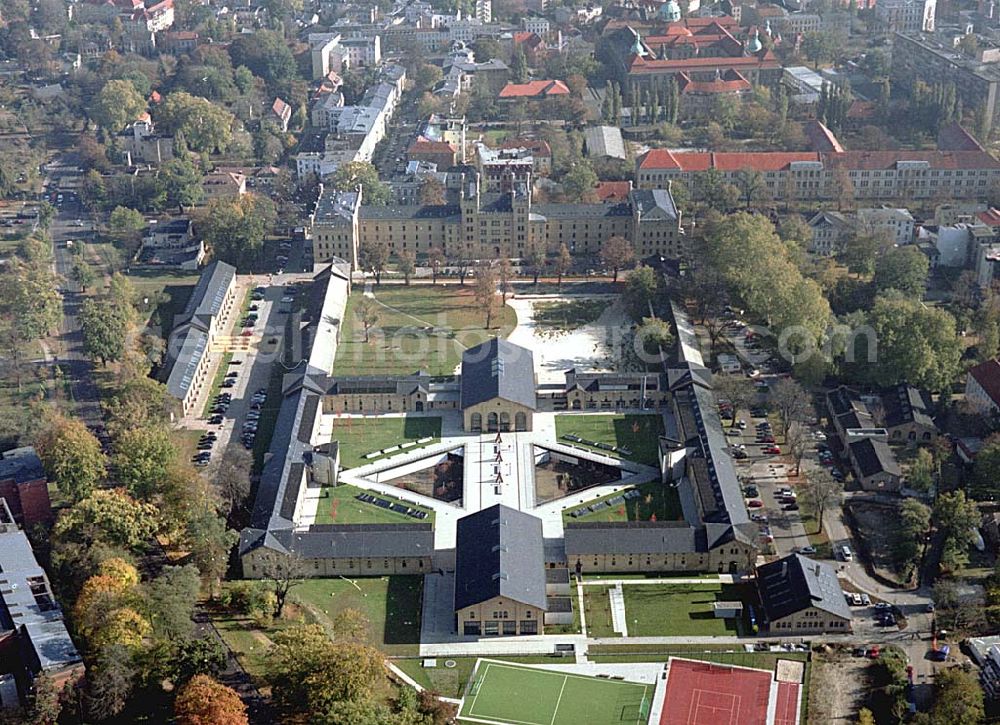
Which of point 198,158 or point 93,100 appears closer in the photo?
point 198,158

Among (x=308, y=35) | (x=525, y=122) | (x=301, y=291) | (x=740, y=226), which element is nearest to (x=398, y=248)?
(x=301, y=291)

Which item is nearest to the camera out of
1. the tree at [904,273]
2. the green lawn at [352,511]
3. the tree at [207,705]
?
the tree at [207,705]

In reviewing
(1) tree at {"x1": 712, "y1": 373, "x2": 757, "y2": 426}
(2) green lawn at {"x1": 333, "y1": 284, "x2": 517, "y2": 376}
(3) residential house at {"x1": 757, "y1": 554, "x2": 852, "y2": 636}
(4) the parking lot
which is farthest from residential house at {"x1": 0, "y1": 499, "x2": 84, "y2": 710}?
(1) tree at {"x1": 712, "y1": 373, "x2": 757, "y2": 426}

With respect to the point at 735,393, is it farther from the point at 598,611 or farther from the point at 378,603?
the point at 378,603

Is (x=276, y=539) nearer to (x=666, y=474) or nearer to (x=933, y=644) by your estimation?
(x=666, y=474)

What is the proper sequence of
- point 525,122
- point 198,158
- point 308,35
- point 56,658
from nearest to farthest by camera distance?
point 56,658 < point 198,158 < point 525,122 < point 308,35

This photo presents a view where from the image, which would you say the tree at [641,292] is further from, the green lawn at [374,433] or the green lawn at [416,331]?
the green lawn at [374,433]

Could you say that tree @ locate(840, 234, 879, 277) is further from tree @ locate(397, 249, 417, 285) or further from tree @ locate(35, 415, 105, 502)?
tree @ locate(35, 415, 105, 502)

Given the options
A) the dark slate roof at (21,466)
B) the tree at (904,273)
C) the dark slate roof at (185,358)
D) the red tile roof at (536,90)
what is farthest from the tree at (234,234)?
the tree at (904,273)
